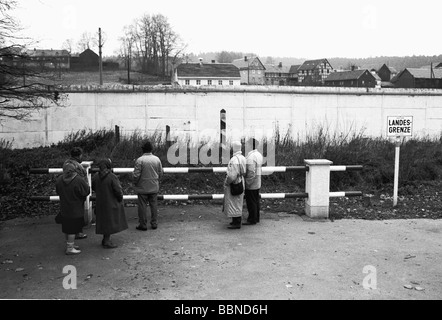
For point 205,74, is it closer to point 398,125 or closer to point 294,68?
point 294,68

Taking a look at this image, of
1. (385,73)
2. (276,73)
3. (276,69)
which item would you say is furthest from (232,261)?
(276,69)

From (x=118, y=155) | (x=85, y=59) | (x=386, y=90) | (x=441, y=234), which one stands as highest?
(x=85, y=59)

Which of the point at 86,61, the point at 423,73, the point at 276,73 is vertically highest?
the point at 276,73

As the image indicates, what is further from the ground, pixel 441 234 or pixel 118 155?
pixel 118 155

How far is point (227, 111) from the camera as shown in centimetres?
2400

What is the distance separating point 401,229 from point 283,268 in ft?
11.4

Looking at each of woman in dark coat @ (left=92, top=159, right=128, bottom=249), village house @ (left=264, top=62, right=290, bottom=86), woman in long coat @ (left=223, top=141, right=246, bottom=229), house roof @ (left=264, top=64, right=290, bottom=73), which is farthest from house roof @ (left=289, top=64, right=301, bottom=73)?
woman in dark coat @ (left=92, top=159, right=128, bottom=249)

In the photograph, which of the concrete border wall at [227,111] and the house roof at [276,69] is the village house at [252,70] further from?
the concrete border wall at [227,111]

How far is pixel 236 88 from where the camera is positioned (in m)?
24.0

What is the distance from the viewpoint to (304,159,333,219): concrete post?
31.6ft

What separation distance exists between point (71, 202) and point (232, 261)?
9.24 ft

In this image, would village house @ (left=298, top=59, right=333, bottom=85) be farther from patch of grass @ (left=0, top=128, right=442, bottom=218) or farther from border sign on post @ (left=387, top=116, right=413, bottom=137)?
border sign on post @ (left=387, top=116, right=413, bottom=137)

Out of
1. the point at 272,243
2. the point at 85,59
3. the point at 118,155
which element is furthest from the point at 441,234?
the point at 85,59
